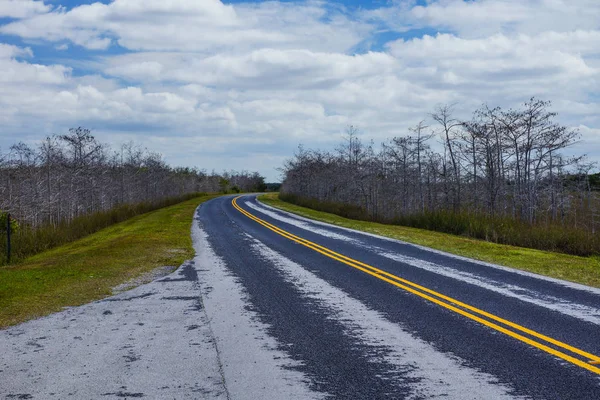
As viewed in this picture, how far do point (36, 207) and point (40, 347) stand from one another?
109 feet

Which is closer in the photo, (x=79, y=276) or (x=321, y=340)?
(x=321, y=340)

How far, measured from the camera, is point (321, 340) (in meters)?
5.87

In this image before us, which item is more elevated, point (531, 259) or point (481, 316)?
point (481, 316)

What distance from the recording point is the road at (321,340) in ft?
14.7

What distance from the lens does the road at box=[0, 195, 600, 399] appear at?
Answer: 177 inches

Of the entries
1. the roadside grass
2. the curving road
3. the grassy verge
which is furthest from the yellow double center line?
the grassy verge

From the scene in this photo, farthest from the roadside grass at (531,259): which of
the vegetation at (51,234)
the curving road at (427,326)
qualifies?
the vegetation at (51,234)

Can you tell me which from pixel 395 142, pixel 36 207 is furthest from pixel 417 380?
pixel 36 207

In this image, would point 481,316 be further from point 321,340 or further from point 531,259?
point 531,259

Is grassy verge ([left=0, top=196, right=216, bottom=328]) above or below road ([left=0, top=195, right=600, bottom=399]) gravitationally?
above

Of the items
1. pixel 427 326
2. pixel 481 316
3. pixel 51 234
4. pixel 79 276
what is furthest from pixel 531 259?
pixel 51 234

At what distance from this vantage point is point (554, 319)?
6.61 metres

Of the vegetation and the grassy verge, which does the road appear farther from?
the vegetation

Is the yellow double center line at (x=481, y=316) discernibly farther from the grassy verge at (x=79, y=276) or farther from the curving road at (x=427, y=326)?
the grassy verge at (x=79, y=276)
